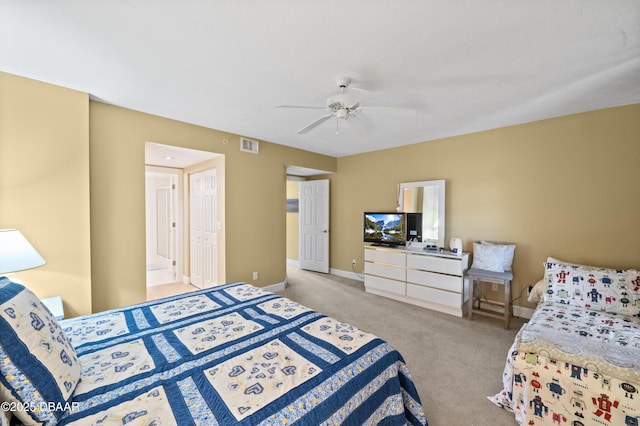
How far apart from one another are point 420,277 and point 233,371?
3.11 meters

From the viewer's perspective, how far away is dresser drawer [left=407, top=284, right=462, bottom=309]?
133 inches

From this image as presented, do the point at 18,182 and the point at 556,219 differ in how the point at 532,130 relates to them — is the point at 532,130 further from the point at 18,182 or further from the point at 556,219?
the point at 18,182

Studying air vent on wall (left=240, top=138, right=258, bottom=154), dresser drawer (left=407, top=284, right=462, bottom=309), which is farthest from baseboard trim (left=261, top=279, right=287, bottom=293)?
air vent on wall (left=240, top=138, right=258, bottom=154)

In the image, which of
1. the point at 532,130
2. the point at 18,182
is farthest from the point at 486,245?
the point at 18,182

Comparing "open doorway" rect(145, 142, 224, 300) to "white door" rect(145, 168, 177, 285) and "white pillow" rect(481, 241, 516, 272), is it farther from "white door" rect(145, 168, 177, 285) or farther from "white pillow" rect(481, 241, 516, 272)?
"white pillow" rect(481, 241, 516, 272)

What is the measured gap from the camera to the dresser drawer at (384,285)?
12.8 feet

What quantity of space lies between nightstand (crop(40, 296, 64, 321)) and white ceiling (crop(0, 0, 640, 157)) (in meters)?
1.92

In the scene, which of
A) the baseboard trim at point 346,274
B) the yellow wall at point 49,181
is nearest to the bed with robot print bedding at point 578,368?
the baseboard trim at point 346,274

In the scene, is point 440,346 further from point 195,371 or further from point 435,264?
point 195,371

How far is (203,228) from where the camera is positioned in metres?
4.28

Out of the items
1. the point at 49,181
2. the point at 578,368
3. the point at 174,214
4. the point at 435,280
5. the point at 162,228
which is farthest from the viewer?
the point at 162,228

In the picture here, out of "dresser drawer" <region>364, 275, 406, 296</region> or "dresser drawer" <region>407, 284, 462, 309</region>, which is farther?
"dresser drawer" <region>364, 275, 406, 296</region>

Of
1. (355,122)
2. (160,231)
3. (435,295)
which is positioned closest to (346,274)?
(435,295)

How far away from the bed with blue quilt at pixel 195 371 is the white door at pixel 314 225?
148 inches
